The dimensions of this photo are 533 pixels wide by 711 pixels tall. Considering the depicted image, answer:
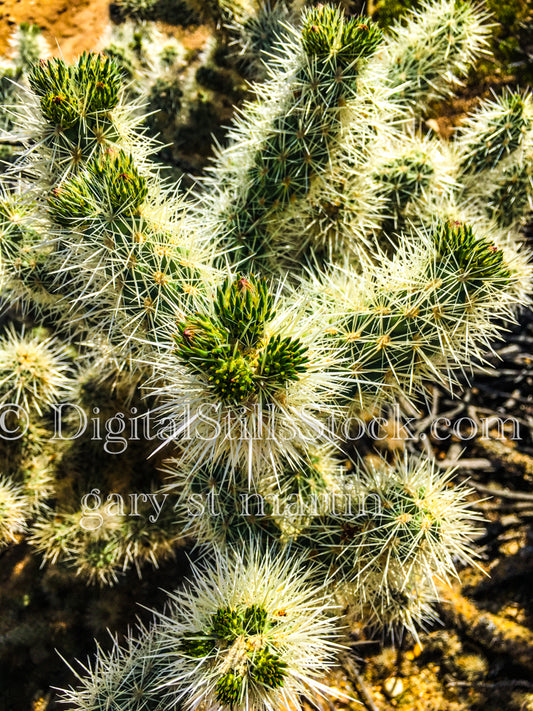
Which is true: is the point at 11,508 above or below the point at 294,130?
below

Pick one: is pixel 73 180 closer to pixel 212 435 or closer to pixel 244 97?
pixel 212 435

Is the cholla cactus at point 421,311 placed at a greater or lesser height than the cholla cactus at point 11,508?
greater

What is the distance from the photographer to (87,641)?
265 cm

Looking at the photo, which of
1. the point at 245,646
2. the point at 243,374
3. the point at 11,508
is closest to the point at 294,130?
the point at 243,374

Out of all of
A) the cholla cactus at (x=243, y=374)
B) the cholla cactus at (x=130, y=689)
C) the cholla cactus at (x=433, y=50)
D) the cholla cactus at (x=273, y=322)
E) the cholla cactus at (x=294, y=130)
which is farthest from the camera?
the cholla cactus at (x=433, y=50)

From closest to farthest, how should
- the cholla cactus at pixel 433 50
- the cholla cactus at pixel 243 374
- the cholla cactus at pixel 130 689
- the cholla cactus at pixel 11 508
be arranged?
the cholla cactus at pixel 243 374, the cholla cactus at pixel 130 689, the cholla cactus at pixel 11 508, the cholla cactus at pixel 433 50

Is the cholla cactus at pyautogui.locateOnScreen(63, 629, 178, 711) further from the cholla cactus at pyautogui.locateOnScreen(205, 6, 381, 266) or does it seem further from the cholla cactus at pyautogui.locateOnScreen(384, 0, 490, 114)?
the cholla cactus at pyautogui.locateOnScreen(384, 0, 490, 114)

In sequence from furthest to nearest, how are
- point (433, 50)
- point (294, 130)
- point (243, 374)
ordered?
point (433, 50), point (294, 130), point (243, 374)

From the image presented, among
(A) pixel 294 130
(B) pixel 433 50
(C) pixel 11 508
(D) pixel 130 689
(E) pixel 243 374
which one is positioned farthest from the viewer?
(B) pixel 433 50

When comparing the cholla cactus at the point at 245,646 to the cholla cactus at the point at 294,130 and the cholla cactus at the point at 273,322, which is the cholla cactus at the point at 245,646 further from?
the cholla cactus at the point at 294,130

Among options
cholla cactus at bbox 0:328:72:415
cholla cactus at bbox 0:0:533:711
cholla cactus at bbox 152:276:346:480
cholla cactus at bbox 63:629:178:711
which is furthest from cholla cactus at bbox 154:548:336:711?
cholla cactus at bbox 0:328:72:415

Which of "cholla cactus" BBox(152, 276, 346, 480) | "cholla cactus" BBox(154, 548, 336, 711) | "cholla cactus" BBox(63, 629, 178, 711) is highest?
"cholla cactus" BBox(152, 276, 346, 480)

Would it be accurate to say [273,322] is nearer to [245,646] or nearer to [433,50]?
[245,646]

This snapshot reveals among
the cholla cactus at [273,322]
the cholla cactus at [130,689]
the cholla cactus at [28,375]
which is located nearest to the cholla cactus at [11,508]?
the cholla cactus at [273,322]
